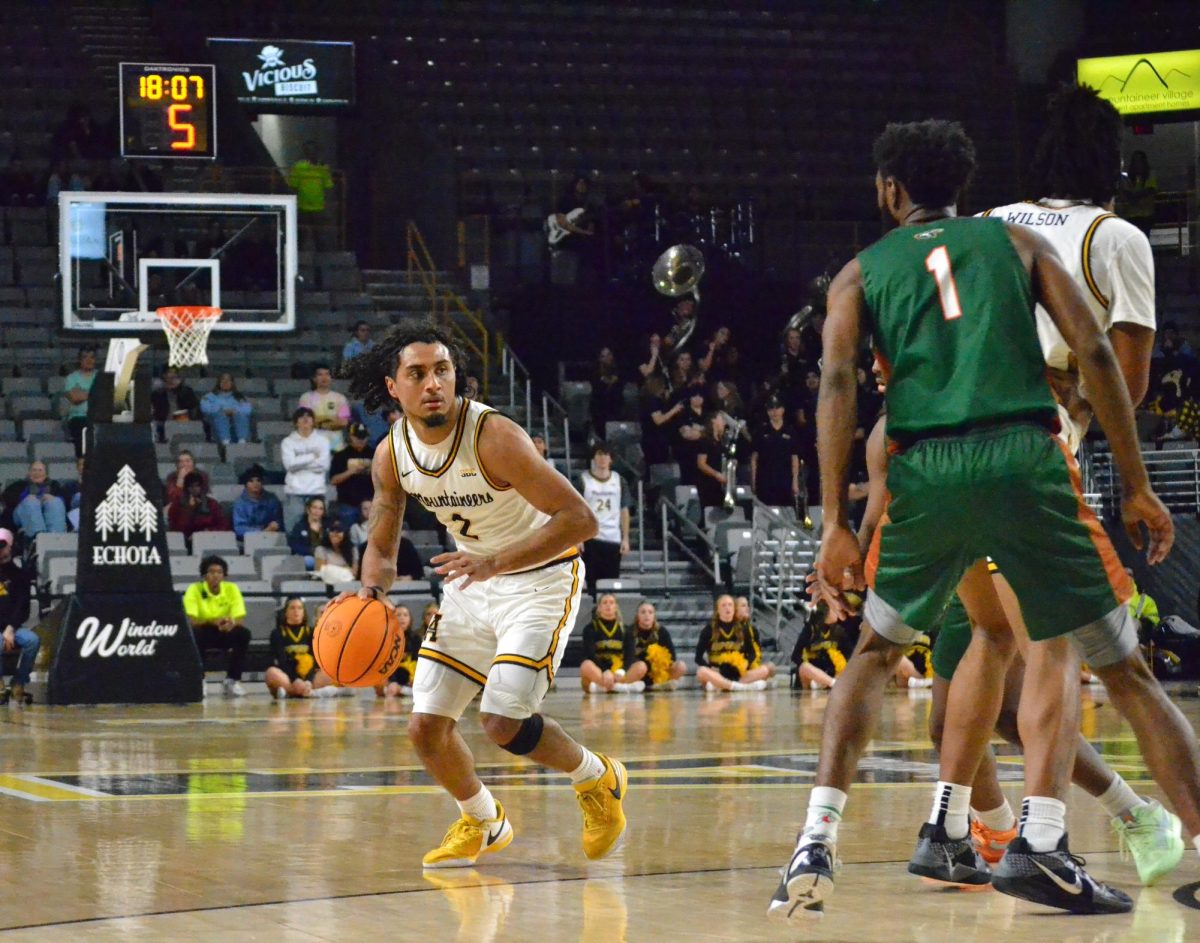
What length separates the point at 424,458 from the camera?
6.17m

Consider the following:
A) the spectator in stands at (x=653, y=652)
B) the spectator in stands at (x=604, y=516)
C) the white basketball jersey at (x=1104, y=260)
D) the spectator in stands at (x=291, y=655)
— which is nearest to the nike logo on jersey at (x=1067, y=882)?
the white basketball jersey at (x=1104, y=260)

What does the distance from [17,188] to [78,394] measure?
4811 millimetres

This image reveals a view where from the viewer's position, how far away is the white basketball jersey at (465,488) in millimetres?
6145

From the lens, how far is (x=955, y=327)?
455cm

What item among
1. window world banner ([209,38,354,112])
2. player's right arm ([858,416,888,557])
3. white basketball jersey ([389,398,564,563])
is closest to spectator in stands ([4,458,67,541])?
window world banner ([209,38,354,112])

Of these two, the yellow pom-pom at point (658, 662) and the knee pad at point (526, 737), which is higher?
the knee pad at point (526, 737)

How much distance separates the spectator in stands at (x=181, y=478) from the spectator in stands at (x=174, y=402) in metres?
1.65

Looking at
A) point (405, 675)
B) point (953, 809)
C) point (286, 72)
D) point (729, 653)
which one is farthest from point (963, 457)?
point (286, 72)

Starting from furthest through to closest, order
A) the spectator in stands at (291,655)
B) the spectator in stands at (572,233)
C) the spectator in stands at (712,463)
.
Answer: the spectator in stands at (572,233), the spectator in stands at (712,463), the spectator in stands at (291,655)

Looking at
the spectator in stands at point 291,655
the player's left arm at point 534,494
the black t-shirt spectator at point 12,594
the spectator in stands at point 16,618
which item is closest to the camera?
the player's left arm at point 534,494

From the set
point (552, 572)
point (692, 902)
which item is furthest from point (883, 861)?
point (552, 572)

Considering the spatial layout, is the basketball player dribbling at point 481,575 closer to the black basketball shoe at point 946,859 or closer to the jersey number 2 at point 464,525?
the jersey number 2 at point 464,525

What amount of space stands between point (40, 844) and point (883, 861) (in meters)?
2.72

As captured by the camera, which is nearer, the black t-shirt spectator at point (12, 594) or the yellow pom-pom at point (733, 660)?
the black t-shirt spectator at point (12, 594)
